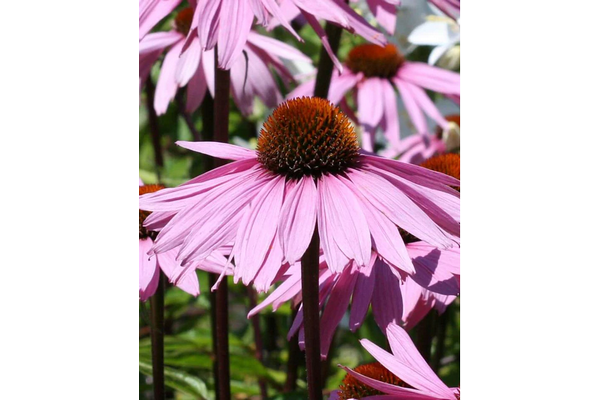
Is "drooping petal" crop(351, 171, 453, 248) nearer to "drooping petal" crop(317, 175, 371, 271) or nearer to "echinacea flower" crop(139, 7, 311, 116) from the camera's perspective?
"drooping petal" crop(317, 175, 371, 271)

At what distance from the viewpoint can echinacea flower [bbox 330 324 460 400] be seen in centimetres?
54

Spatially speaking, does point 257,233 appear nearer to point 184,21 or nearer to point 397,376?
point 397,376

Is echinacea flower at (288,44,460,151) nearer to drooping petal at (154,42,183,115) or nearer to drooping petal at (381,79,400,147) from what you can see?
drooping petal at (381,79,400,147)

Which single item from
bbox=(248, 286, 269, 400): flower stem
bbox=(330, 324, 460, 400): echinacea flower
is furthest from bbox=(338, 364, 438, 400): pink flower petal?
bbox=(248, 286, 269, 400): flower stem

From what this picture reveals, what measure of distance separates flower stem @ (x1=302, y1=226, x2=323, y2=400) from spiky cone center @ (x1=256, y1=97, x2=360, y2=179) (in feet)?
0.24

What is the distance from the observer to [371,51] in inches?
41.8

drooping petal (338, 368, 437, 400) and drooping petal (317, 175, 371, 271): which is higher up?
drooping petal (317, 175, 371, 271)

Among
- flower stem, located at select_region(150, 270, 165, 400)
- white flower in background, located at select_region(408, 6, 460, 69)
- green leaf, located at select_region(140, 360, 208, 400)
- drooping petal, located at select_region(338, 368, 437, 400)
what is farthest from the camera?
white flower in background, located at select_region(408, 6, 460, 69)

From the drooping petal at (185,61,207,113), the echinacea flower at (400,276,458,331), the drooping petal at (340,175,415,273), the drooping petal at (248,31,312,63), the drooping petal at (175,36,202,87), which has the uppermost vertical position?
the drooping petal at (248,31,312,63)

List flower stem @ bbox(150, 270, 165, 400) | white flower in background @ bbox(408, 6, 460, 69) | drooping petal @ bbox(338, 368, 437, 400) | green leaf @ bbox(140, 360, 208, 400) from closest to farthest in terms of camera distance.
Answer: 1. drooping petal @ bbox(338, 368, 437, 400)
2. flower stem @ bbox(150, 270, 165, 400)
3. green leaf @ bbox(140, 360, 208, 400)
4. white flower in background @ bbox(408, 6, 460, 69)

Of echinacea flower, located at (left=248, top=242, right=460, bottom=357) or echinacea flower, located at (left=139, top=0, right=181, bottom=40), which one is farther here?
echinacea flower, located at (left=139, top=0, right=181, bottom=40)

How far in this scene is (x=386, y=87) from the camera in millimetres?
1043

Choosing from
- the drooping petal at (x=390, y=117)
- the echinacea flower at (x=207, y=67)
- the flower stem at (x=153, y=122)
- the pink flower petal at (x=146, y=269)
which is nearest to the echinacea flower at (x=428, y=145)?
the drooping petal at (x=390, y=117)
